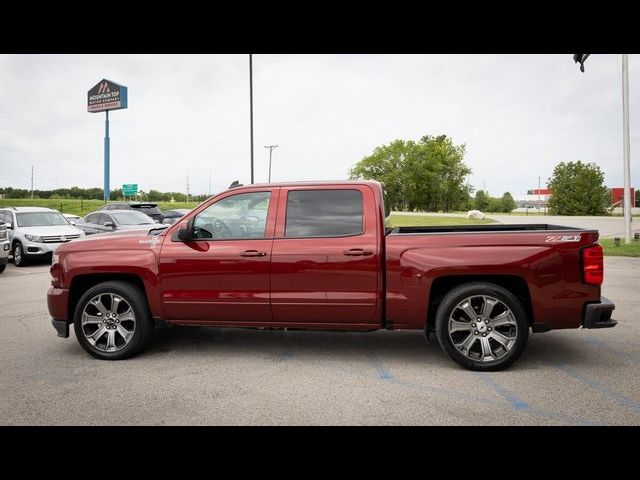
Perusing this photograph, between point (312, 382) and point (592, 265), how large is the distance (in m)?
2.69

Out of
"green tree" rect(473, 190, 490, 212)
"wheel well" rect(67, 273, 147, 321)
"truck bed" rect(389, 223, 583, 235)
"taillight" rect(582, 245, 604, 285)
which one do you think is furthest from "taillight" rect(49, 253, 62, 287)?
"green tree" rect(473, 190, 490, 212)

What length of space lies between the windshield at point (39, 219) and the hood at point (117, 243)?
11.4 metres

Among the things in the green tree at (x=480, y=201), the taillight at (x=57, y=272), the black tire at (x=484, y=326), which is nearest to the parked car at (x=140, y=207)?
the taillight at (x=57, y=272)

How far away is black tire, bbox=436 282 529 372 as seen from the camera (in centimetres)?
451

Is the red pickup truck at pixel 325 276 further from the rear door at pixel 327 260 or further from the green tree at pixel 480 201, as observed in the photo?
the green tree at pixel 480 201

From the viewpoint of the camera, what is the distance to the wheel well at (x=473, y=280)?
4699 millimetres

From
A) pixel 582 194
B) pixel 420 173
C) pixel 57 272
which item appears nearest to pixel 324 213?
pixel 57 272

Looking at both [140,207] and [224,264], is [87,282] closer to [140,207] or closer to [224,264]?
[224,264]

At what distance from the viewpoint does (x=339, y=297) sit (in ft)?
15.7
